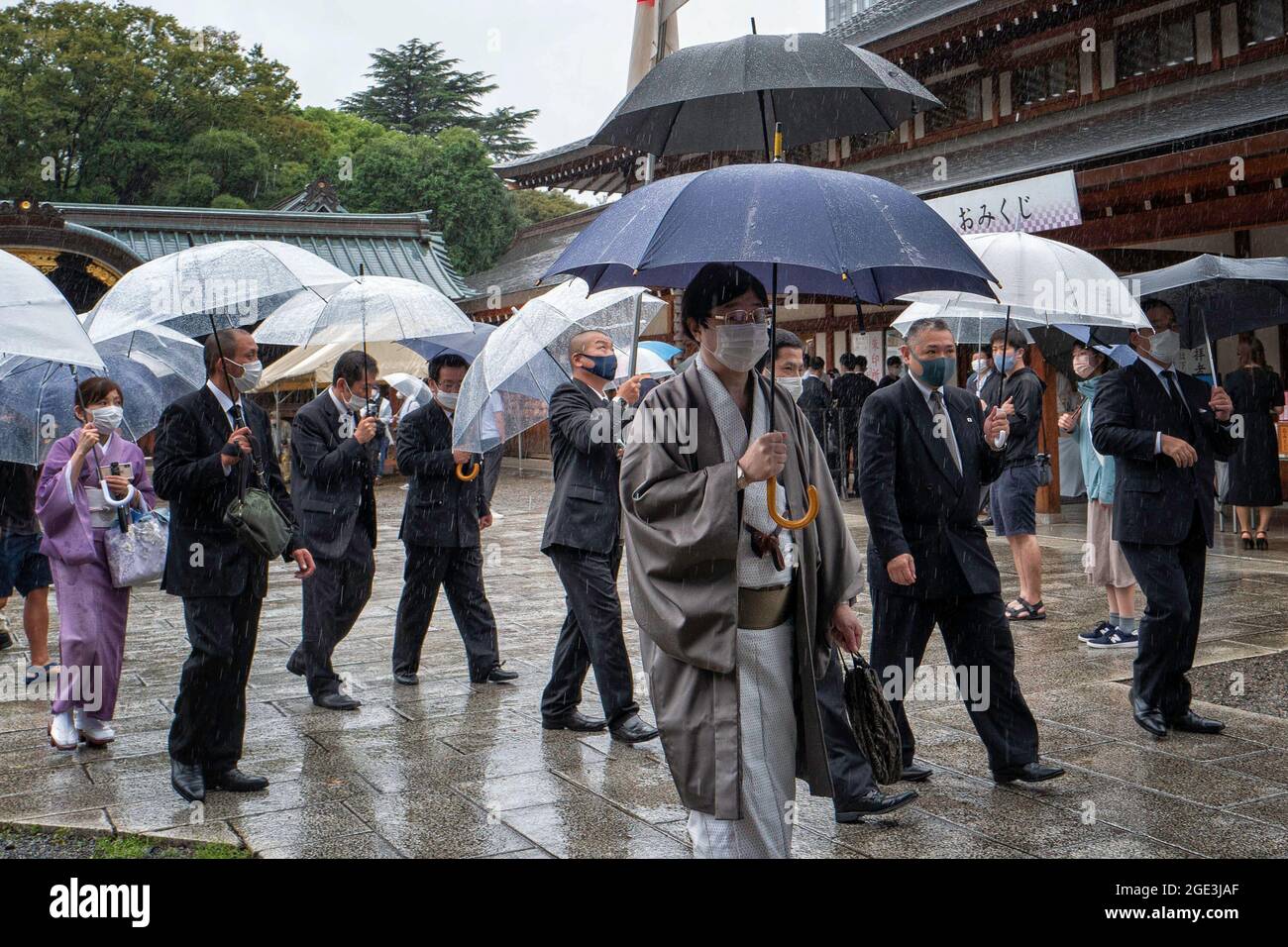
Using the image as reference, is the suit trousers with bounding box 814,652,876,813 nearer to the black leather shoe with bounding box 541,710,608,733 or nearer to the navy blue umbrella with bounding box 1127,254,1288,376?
the black leather shoe with bounding box 541,710,608,733

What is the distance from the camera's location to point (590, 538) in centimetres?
546

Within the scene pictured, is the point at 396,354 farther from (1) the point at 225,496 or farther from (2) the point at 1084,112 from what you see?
(2) the point at 1084,112

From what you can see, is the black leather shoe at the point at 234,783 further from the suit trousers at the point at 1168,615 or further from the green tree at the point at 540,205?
the green tree at the point at 540,205

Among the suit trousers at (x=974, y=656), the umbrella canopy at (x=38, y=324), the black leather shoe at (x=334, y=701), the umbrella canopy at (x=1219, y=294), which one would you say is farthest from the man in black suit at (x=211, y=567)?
the umbrella canopy at (x=1219, y=294)

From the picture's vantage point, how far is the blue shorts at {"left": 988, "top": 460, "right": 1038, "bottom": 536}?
7906mm

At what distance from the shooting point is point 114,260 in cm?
1972

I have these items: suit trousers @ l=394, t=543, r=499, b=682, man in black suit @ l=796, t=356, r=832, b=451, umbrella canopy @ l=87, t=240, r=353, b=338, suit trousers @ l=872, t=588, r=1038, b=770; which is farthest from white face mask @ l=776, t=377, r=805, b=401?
man in black suit @ l=796, t=356, r=832, b=451

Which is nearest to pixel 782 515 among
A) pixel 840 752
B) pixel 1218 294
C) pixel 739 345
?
pixel 739 345

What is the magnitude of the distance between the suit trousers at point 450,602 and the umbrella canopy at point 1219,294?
12.9ft

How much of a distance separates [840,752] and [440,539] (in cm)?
297

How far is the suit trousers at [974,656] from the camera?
459 centimetres

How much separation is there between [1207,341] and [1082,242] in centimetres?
719

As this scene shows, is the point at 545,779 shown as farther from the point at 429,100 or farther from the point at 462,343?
the point at 429,100

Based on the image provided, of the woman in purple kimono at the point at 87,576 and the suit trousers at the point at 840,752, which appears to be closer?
the suit trousers at the point at 840,752
